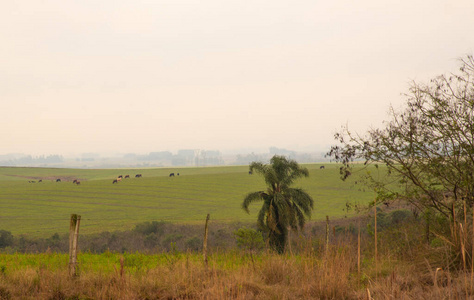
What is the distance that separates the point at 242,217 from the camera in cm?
6556

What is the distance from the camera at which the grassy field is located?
63.2 m

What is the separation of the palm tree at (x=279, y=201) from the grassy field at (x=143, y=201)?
21.8 meters

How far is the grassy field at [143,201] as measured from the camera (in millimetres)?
63188

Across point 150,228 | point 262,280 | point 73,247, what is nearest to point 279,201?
point 262,280

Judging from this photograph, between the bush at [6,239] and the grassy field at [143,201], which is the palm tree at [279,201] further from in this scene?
the bush at [6,239]

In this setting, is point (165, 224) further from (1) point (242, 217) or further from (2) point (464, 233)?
(2) point (464, 233)

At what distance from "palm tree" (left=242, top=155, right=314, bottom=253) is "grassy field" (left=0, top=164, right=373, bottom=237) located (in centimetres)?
2179

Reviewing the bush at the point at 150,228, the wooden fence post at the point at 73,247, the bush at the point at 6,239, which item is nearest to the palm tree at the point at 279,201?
the wooden fence post at the point at 73,247

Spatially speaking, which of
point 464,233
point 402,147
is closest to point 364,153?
point 402,147

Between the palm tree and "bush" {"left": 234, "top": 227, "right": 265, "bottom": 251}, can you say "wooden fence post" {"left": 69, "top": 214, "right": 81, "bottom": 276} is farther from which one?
the palm tree

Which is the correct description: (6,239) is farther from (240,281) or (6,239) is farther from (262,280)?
(240,281)

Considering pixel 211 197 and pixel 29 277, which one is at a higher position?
pixel 29 277

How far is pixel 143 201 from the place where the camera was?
84.1 metres

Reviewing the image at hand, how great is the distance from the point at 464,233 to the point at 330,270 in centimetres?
248
